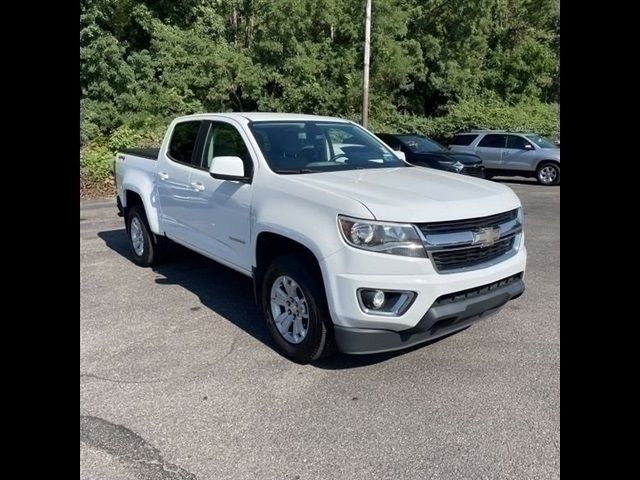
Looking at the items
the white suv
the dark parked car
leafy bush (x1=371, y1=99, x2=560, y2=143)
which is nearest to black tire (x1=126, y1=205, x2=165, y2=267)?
the dark parked car

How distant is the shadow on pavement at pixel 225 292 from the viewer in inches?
154

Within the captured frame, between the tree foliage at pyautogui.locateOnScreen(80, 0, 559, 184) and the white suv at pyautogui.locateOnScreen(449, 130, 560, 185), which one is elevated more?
the tree foliage at pyautogui.locateOnScreen(80, 0, 559, 184)

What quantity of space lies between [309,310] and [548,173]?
13391mm

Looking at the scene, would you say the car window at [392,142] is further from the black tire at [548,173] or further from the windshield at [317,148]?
the windshield at [317,148]

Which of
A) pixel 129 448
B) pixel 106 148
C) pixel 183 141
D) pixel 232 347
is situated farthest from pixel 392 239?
pixel 106 148

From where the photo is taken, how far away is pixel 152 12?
72.9 ft

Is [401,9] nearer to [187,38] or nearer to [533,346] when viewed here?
[187,38]

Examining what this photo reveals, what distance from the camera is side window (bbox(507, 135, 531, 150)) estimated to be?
15.6 metres

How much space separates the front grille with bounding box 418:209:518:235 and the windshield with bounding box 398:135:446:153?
→ 9.88m

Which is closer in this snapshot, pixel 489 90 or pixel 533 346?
pixel 533 346

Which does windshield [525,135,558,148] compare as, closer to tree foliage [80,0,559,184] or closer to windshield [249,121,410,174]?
tree foliage [80,0,559,184]

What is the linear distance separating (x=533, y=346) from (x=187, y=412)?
2586 millimetres
